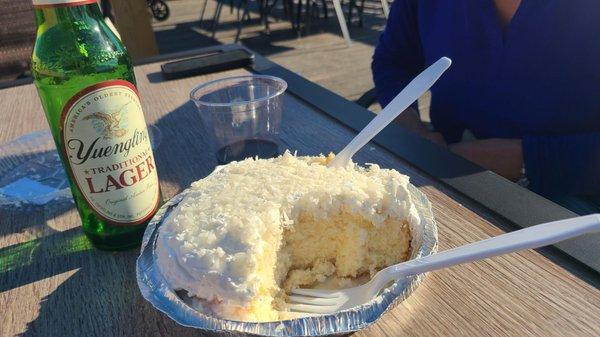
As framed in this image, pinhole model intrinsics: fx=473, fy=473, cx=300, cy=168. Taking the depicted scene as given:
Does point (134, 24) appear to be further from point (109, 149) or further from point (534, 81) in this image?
point (109, 149)

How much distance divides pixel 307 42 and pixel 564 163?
4626 millimetres

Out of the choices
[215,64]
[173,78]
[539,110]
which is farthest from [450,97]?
[173,78]

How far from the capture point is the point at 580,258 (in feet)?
1.99

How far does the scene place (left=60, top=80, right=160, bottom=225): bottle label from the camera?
60 centimetres

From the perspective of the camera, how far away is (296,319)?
1.63 feet

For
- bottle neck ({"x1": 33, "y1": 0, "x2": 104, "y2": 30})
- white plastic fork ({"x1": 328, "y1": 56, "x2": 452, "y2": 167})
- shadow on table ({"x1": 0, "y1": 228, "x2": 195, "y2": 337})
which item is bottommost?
shadow on table ({"x1": 0, "y1": 228, "x2": 195, "y2": 337})

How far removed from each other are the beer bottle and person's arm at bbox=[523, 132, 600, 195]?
2.81 ft

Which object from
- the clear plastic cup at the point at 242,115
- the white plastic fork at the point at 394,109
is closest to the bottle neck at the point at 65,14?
the clear plastic cup at the point at 242,115

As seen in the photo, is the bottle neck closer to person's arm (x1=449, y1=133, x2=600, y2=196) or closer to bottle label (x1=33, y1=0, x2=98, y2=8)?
bottle label (x1=33, y1=0, x2=98, y2=8)

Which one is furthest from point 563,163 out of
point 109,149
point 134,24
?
point 134,24

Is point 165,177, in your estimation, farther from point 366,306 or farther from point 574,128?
point 574,128

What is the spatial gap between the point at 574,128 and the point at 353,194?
824mm

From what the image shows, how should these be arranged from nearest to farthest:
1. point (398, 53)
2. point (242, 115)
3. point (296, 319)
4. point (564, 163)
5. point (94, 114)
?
point (296, 319) → point (94, 114) → point (242, 115) → point (564, 163) → point (398, 53)

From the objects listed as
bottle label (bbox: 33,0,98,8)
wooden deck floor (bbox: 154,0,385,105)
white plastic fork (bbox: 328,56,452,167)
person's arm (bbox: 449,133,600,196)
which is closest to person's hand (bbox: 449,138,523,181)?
person's arm (bbox: 449,133,600,196)
